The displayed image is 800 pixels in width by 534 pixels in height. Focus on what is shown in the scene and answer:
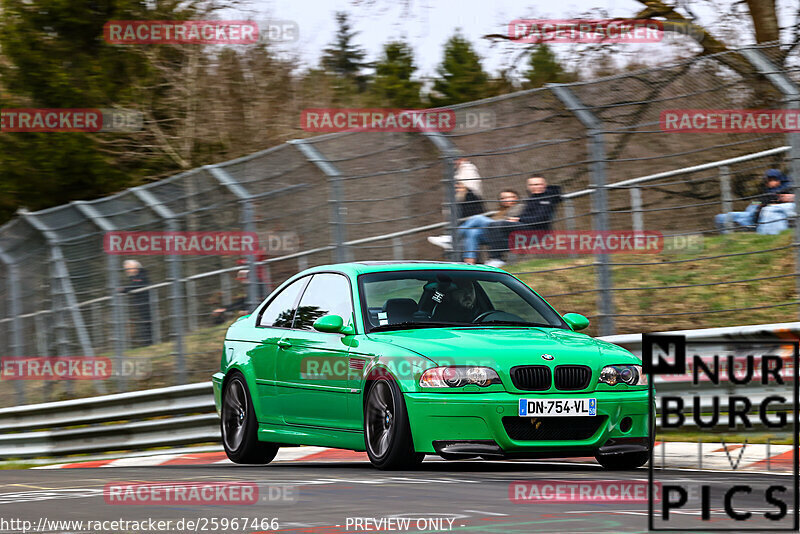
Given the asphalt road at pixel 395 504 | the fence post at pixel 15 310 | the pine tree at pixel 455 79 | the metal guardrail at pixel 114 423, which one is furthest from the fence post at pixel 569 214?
the pine tree at pixel 455 79

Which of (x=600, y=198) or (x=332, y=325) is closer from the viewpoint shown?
(x=332, y=325)

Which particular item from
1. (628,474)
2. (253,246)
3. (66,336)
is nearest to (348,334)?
(628,474)

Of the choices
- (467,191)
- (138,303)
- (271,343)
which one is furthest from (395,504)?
(138,303)

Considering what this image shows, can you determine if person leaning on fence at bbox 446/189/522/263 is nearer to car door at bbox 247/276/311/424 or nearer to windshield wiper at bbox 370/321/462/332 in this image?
car door at bbox 247/276/311/424

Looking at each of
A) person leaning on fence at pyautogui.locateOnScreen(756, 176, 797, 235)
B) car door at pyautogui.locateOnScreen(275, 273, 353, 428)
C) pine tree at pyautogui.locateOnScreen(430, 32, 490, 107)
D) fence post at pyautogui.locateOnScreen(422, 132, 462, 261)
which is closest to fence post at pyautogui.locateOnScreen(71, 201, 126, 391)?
fence post at pyautogui.locateOnScreen(422, 132, 462, 261)

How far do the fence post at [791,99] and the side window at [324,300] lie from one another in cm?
327

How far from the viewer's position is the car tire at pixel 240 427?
1070cm

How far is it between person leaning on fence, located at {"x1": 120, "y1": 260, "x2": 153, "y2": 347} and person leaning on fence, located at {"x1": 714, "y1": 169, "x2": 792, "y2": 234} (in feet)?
24.2

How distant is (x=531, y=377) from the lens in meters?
8.45

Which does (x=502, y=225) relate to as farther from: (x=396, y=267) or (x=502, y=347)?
(x=502, y=347)

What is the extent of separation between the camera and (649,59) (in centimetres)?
1920

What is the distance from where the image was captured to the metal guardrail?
13.7 metres

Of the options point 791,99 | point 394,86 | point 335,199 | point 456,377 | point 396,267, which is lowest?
point 456,377

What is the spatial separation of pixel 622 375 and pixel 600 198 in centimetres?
328
